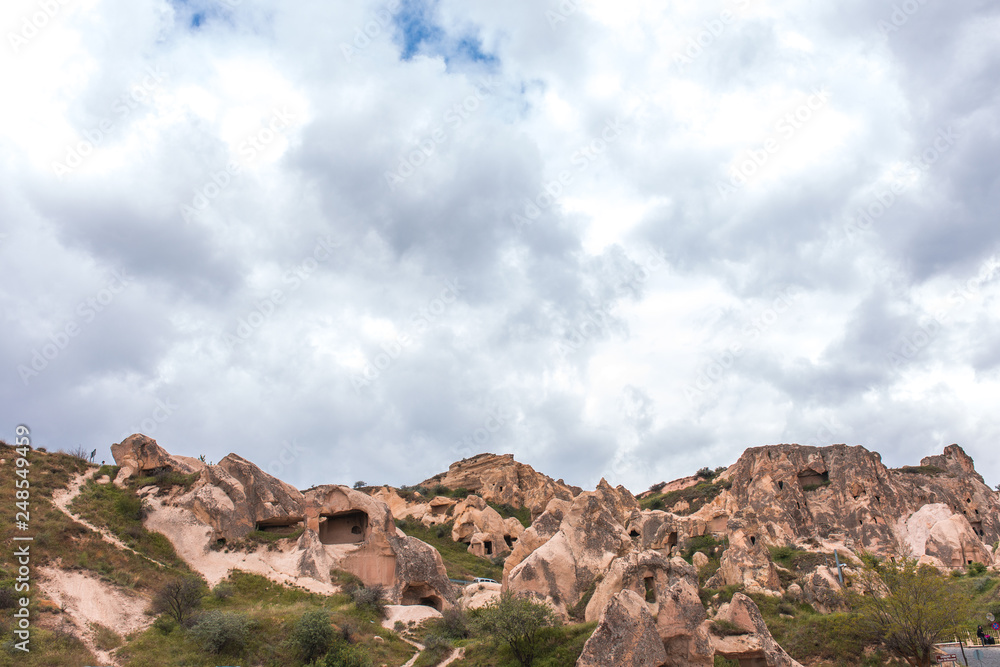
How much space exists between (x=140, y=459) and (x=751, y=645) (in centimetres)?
3268

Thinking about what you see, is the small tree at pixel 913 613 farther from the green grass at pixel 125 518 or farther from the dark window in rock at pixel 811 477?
the dark window in rock at pixel 811 477

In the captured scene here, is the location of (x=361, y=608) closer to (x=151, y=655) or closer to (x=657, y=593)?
(x=151, y=655)

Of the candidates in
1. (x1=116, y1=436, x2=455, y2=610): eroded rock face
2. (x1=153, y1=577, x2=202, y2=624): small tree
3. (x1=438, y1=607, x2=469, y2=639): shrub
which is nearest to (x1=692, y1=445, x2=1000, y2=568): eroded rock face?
(x1=116, y1=436, x2=455, y2=610): eroded rock face

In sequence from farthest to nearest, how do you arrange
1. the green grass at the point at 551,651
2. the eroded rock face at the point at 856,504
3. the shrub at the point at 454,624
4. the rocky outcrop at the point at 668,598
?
the eroded rock face at the point at 856,504 → the shrub at the point at 454,624 → the green grass at the point at 551,651 → the rocky outcrop at the point at 668,598

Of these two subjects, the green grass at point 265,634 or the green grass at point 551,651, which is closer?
the green grass at point 551,651

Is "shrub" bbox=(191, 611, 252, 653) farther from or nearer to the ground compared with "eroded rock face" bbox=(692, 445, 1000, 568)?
nearer to the ground

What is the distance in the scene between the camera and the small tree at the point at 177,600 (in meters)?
→ 24.1

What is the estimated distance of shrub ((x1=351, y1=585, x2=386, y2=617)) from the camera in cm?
2814

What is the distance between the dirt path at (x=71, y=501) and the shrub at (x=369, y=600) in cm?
889

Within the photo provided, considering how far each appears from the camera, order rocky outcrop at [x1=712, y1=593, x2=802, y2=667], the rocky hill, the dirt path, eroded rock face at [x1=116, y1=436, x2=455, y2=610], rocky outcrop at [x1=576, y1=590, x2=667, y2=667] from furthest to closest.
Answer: eroded rock face at [x1=116, y1=436, x2=455, y2=610] → the dirt path → the rocky hill → rocky outcrop at [x1=712, y1=593, x2=802, y2=667] → rocky outcrop at [x1=576, y1=590, x2=667, y2=667]

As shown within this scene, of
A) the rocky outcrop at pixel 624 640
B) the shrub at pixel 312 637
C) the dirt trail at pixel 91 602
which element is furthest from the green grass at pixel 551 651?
the dirt trail at pixel 91 602

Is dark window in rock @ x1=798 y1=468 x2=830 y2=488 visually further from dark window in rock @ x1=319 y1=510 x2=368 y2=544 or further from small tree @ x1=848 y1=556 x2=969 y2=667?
dark window in rock @ x1=319 y1=510 x2=368 y2=544

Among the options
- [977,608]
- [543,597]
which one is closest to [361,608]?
[543,597]

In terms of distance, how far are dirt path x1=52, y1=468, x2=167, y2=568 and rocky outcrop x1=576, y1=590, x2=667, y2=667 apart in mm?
21413
